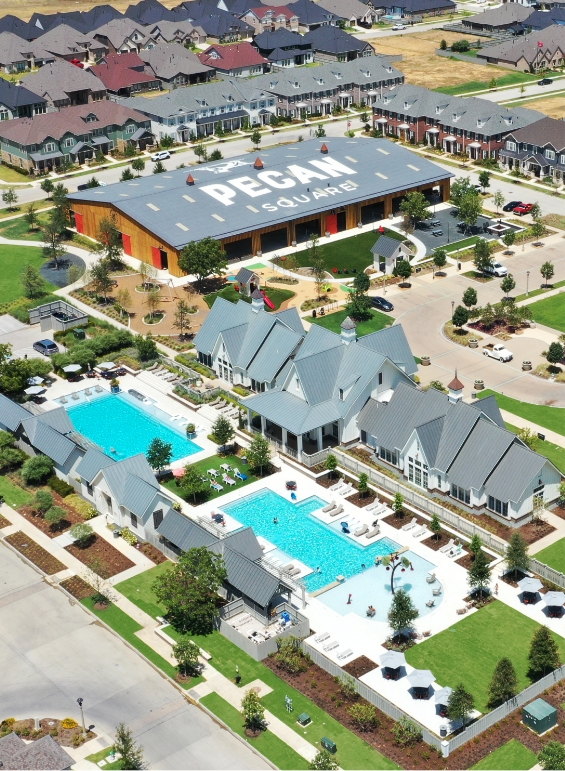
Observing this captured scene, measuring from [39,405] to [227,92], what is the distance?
94650mm

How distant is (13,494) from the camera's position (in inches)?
3401

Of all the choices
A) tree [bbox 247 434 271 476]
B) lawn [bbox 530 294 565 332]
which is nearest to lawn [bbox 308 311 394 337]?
lawn [bbox 530 294 565 332]

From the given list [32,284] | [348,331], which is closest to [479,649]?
[348,331]

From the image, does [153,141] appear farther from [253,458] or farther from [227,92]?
[253,458]

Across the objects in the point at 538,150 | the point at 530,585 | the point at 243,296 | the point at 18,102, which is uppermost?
the point at 18,102

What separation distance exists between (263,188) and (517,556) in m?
70.8

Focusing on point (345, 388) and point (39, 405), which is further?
point (39, 405)

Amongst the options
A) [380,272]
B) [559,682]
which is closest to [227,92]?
[380,272]

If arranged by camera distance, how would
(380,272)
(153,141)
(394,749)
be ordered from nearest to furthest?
(394,749)
(380,272)
(153,141)

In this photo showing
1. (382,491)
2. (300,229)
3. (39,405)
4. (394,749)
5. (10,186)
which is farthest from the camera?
(10,186)

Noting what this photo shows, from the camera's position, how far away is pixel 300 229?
434ft

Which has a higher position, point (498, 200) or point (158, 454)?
point (498, 200)

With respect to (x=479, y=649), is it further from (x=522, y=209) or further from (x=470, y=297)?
(x=522, y=209)

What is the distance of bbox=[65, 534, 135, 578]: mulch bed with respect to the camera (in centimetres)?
7700
